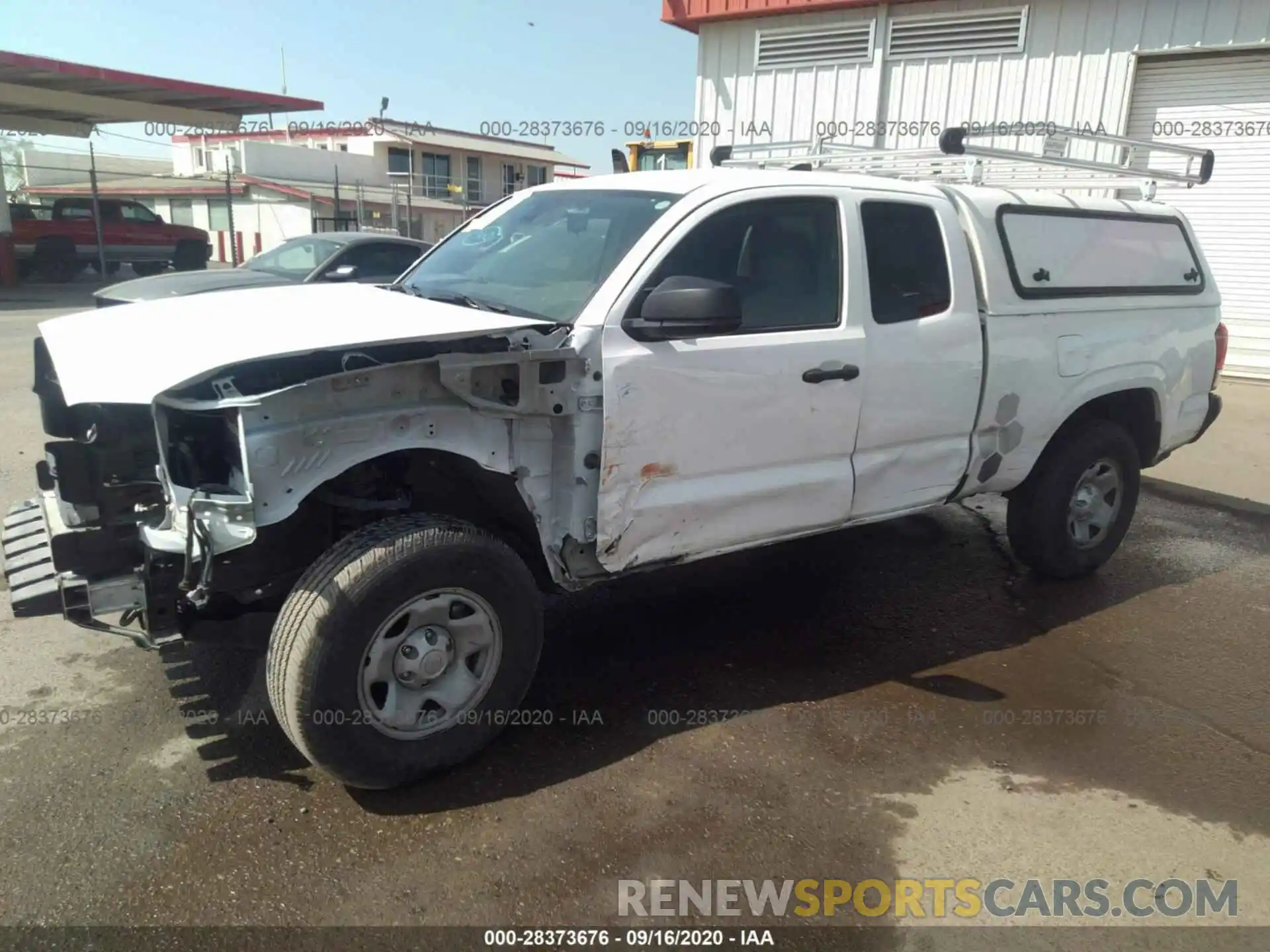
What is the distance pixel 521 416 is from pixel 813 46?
10.4 meters

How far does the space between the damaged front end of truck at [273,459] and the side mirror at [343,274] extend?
17.6 feet

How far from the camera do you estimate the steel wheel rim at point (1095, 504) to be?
507 cm

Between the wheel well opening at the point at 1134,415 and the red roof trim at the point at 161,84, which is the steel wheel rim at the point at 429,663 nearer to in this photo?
the wheel well opening at the point at 1134,415

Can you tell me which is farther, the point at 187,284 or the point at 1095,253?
the point at 187,284

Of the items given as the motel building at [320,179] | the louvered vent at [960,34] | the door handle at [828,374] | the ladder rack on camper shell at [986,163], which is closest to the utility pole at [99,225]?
the motel building at [320,179]

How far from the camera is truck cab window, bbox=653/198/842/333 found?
3.62 metres

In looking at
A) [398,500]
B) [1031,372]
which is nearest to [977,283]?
[1031,372]

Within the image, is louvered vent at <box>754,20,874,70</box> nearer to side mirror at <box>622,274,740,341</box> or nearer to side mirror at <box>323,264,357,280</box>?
side mirror at <box>323,264,357,280</box>

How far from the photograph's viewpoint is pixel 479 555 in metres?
3.11

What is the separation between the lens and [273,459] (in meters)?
2.76

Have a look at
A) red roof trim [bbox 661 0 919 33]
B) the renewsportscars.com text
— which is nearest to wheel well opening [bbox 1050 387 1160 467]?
the renewsportscars.com text

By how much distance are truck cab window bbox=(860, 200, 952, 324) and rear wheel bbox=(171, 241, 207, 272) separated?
23.6 meters

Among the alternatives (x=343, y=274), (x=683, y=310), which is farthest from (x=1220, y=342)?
(x=343, y=274)

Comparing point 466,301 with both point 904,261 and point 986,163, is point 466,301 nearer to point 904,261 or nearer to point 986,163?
point 904,261
